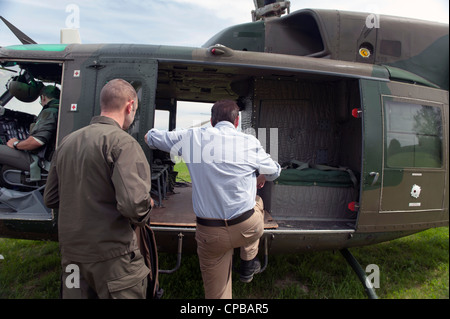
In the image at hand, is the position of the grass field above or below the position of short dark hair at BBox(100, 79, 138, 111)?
below

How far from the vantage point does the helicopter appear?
2.79 metres

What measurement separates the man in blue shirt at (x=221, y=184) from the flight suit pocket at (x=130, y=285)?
1.65 ft

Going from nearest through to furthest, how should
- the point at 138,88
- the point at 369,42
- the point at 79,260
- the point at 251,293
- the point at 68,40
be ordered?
the point at 79,260, the point at 138,88, the point at 251,293, the point at 369,42, the point at 68,40

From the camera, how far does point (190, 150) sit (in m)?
1.95

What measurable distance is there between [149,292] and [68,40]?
3.63 metres

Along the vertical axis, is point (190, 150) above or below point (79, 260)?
above

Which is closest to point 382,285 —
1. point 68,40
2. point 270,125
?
point 270,125

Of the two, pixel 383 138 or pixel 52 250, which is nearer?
pixel 383 138

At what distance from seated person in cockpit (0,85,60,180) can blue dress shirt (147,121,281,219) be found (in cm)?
196

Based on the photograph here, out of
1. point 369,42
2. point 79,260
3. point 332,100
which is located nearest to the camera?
point 79,260

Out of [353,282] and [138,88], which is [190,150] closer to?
[138,88]

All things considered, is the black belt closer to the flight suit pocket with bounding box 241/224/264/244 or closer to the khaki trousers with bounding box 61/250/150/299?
the flight suit pocket with bounding box 241/224/264/244

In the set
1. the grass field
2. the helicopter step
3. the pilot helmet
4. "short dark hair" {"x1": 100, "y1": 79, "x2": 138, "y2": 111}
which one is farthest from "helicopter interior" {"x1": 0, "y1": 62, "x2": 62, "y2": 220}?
the helicopter step

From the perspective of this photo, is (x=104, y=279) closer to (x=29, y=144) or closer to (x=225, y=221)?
(x=225, y=221)
